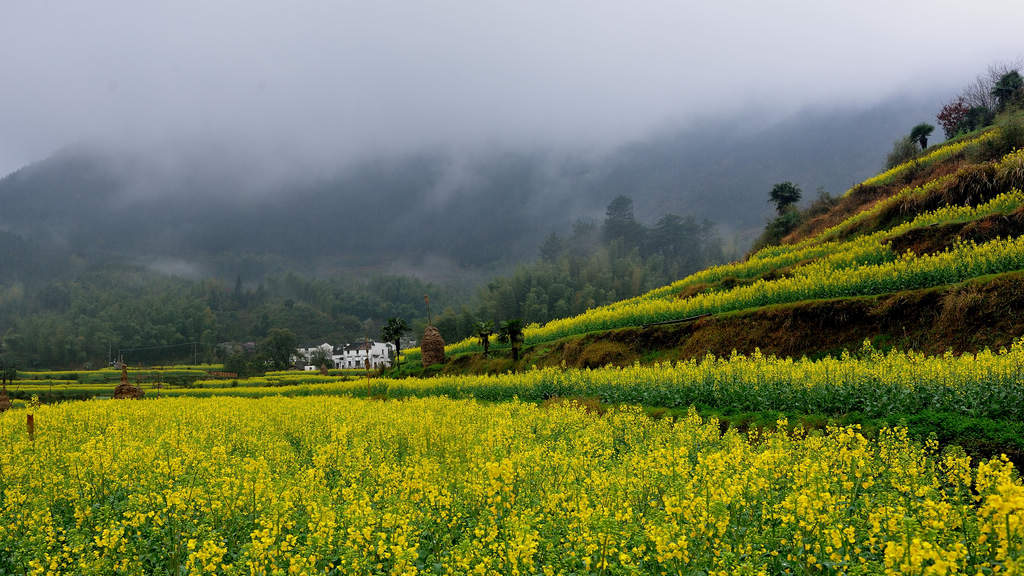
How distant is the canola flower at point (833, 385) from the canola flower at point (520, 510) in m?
3.81

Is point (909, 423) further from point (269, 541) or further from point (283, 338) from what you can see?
point (283, 338)

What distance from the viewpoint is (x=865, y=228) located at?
2803 centimetres

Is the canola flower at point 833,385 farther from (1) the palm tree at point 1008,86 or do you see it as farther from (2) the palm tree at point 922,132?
(1) the palm tree at point 1008,86

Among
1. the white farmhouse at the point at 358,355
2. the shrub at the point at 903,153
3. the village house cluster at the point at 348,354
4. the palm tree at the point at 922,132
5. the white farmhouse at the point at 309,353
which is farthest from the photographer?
the white farmhouse at the point at 358,355

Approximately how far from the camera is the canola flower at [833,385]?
9.86 meters

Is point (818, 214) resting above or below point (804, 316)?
above

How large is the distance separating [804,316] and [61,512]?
64.4ft

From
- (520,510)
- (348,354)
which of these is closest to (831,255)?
(520,510)

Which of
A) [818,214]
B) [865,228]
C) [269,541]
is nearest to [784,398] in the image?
[269,541]

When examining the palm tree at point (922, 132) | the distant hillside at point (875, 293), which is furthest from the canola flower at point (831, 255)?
the palm tree at point (922, 132)

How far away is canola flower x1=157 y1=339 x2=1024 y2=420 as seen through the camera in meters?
9.86

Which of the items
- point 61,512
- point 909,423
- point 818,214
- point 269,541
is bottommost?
point 909,423

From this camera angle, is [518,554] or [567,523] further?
[567,523]

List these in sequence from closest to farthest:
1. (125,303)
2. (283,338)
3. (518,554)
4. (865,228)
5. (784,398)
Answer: (518,554) < (784,398) < (865,228) < (283,338) < (125,303)
